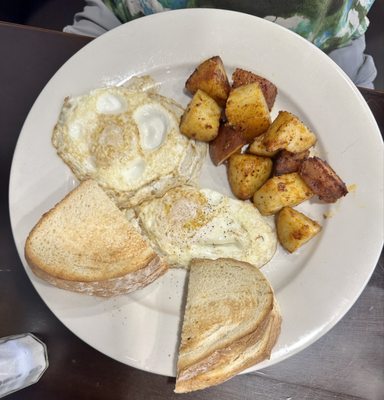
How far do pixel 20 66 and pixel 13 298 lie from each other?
0.85 m

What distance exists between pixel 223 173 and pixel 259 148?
0.18 m

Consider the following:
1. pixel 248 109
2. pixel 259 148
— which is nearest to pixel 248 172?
pixel 259 148

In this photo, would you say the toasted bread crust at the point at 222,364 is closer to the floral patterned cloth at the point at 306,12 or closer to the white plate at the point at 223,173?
the white plate at the point at 223,173

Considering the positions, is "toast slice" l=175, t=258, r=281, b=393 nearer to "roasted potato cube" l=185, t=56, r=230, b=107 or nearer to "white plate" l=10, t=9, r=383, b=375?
"white plate" l=10, t=9, r=383, b=375

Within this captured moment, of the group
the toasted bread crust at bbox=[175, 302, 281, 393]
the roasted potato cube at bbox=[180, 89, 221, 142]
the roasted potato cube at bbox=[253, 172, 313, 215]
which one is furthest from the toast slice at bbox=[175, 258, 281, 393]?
the roasted potato cube at bbox=[180, 89, 221, 142]

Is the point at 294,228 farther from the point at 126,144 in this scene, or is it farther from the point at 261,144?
the point at 126,144

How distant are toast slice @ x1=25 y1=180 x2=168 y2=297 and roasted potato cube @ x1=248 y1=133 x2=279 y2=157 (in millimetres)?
471

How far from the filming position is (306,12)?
1.76 metres

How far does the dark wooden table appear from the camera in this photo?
1838 millimetres

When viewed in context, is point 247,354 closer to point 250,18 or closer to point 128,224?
point 128,224

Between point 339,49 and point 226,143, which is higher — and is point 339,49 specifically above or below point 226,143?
above

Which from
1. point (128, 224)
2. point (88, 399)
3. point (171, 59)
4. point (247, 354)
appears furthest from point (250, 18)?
point (88, 399)

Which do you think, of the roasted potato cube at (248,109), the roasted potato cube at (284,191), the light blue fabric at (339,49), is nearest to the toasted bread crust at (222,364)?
the roasted potato cube at (284,191)

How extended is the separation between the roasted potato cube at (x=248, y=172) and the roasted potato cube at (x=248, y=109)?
10 cm
